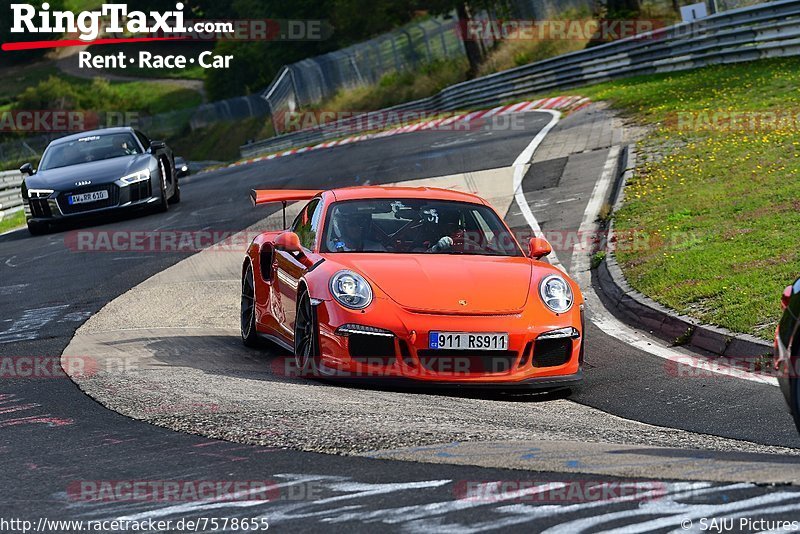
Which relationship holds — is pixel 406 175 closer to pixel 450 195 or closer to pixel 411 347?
pixel 450 195

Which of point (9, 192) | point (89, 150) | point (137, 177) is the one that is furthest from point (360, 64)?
point (137, 177)

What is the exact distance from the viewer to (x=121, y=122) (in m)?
85.2

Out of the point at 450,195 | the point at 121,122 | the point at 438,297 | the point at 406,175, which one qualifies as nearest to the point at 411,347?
the point at 438,297

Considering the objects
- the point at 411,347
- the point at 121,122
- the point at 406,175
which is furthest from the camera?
the point at 121,122

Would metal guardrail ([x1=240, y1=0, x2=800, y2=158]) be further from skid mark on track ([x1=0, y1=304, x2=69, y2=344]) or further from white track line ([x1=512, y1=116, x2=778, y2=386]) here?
skid mark on track ([x1=0, y1=304, x2=69, y2=344])

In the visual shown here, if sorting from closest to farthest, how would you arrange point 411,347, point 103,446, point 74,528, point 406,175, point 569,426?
point 74,528
point 103,446
point 569,426
point 411,347
point 406,175

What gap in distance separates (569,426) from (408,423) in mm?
916

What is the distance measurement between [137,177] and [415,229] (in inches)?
463

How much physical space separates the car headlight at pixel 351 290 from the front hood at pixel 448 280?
9cm

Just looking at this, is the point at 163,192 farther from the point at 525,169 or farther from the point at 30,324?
the point at 30,324

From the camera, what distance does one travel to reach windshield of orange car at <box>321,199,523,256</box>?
907 centimetres

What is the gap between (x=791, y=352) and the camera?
5.22 meters

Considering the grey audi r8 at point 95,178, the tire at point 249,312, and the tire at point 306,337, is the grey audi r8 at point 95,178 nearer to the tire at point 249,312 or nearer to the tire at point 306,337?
the tire at point 249,312

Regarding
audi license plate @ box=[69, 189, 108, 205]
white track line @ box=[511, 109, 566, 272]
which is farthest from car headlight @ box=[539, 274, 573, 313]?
audi license plate @ box=[69, 189, 108, 205]
